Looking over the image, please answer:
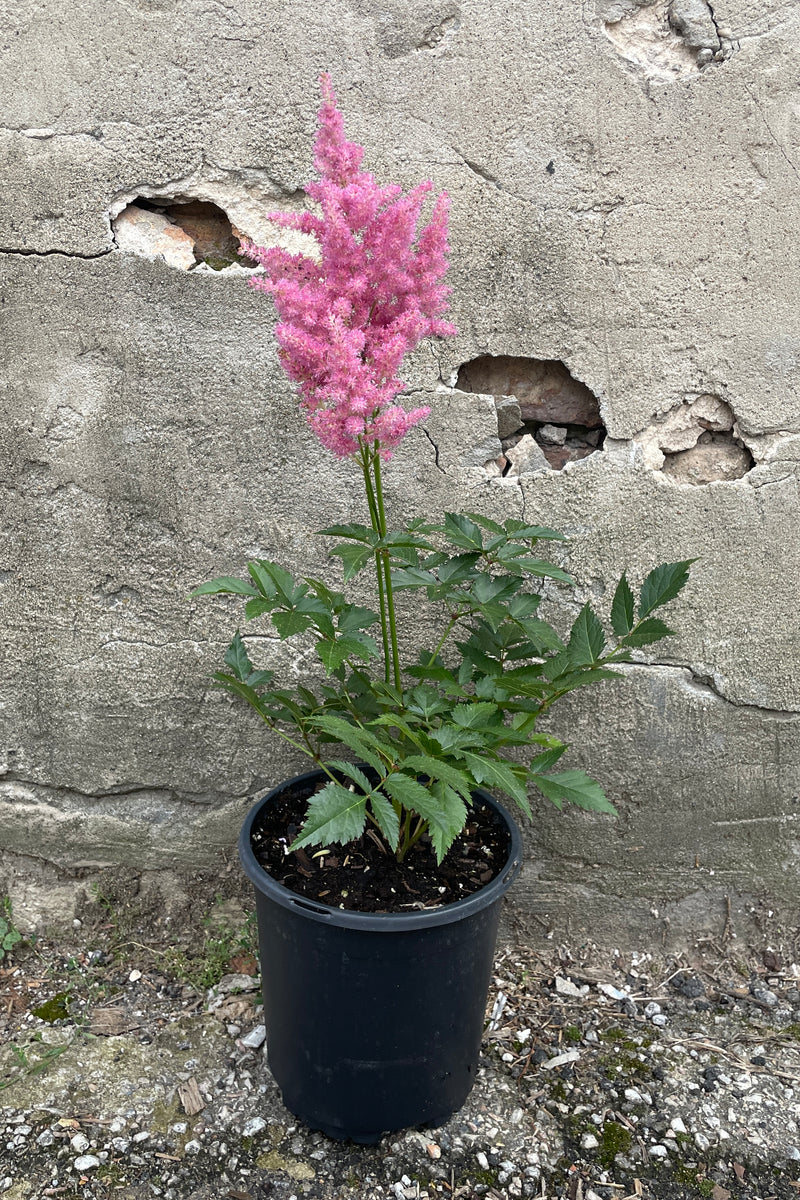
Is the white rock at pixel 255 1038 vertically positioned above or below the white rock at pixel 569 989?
above

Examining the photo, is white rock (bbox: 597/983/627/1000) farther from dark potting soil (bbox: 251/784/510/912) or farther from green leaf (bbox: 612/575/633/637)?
green leaf (bbox: 612/575/633/637)

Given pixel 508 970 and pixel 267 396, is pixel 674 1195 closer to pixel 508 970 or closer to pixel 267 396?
pixel 508 970

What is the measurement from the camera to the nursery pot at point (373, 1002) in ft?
5.20

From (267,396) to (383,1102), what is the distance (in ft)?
4.89

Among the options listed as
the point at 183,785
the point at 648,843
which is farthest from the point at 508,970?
the point at 183,785

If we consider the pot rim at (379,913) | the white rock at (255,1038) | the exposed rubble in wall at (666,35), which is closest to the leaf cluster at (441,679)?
the pot rim at (379,913)

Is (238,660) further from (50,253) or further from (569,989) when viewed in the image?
(569,989)

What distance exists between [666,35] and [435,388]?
0.89 m

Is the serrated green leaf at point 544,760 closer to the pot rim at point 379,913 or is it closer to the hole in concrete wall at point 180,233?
the pot rim at point 379,913

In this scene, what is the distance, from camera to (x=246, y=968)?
84.1 inches

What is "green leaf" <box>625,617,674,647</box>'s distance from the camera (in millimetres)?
1561

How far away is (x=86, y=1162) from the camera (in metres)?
1.65

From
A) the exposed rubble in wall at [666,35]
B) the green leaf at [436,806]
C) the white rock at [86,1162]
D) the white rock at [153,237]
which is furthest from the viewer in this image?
the white rock at [153,237]

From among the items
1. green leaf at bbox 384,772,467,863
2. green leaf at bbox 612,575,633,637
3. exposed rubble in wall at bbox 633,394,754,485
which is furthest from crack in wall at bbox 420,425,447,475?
green leaf at bbox 384,772,467,863
